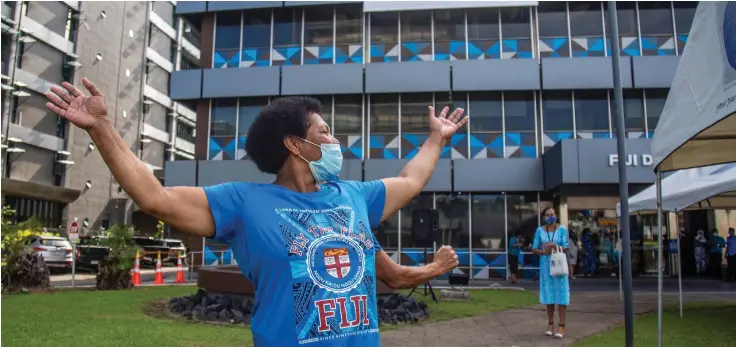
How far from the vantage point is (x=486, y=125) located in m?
20.2

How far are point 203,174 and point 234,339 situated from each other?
Answer: 13736mm

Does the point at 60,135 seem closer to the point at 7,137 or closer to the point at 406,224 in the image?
the point at 7,137

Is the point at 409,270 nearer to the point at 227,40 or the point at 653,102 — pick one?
the point at 653,102

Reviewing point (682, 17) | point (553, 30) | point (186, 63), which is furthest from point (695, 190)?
point (186, 63)

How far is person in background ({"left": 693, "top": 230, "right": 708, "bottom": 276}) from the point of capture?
19.3 m

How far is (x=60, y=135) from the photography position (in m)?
30.8

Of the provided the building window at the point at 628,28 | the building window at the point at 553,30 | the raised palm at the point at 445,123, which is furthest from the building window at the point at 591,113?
A: the raised palm at the point at 445,123

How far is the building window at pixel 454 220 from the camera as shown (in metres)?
20.0

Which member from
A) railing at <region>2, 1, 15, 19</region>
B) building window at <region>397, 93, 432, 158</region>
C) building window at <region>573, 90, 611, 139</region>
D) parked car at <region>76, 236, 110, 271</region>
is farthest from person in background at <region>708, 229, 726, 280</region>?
railing at <region>2, 1, 15, 19</region>

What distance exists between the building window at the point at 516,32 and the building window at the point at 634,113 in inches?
152

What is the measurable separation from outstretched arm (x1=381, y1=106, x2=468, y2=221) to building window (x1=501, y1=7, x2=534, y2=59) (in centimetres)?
1881

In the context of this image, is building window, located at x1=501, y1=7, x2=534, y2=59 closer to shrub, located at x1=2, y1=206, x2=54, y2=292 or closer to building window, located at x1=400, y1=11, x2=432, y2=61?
building window, located at x1=400, y1=11, x2=432, y2=61

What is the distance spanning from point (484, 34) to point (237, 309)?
15.3 m

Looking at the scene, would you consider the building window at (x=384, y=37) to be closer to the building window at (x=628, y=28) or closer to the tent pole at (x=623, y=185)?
the building window at (x=628, y=28)
